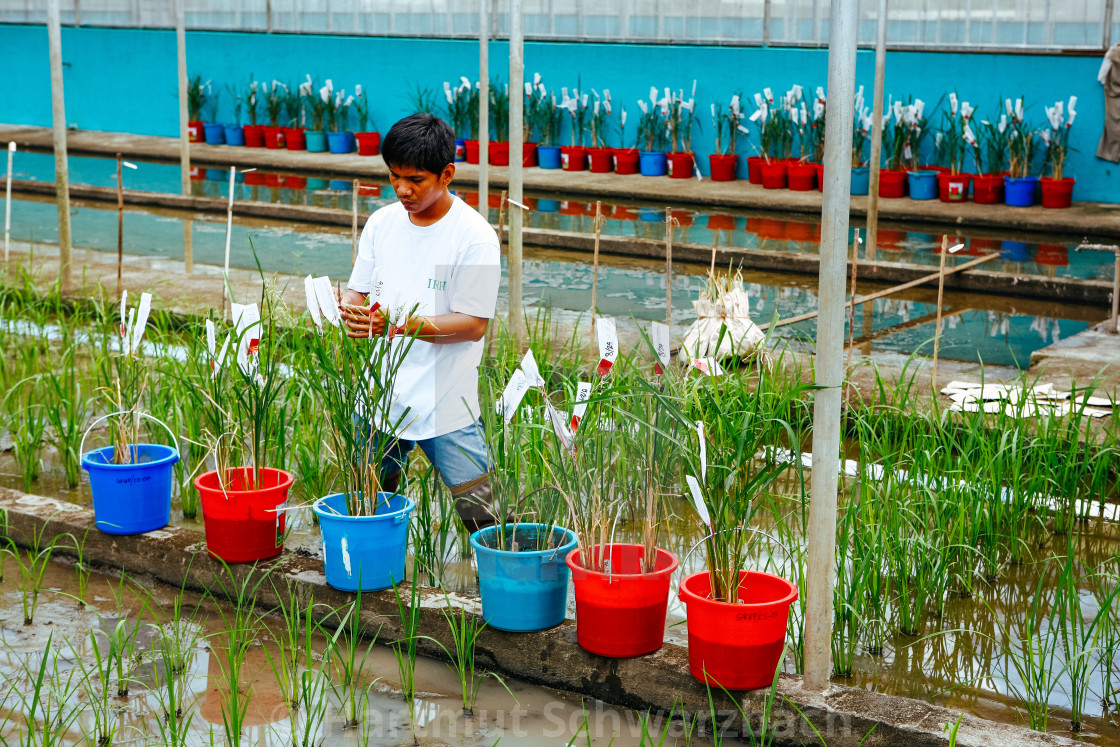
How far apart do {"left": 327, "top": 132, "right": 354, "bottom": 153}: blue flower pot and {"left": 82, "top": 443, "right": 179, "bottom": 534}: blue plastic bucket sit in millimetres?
12810

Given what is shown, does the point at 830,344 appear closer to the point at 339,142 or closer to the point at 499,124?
the point at 499,124

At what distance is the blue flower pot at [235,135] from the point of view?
16500 mm

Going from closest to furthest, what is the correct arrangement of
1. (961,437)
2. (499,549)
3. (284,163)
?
(499,549) < (961,437) < (284,163)

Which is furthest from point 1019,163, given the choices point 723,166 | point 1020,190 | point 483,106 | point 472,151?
point 483,106

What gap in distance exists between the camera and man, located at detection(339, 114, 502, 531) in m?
2.73

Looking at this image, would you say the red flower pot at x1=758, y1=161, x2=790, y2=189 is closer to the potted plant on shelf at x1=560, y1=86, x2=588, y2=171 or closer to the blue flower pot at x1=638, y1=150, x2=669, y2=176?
the blue flower pot at x1=638, y1=150, x2=669, y2=176

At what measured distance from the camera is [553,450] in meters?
2.61

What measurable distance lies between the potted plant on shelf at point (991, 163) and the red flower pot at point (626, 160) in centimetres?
378

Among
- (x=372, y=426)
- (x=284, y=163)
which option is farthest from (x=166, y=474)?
(x=284, y=163)

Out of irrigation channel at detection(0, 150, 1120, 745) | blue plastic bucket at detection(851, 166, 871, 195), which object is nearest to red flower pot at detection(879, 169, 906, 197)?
blue plastic bucket at detection(851, 166, 871, 195)

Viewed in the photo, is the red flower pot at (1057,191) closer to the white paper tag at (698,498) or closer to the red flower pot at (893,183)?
the red flower pot at (893,183)

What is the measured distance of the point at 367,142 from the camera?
15320mm

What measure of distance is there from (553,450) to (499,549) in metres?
0.25

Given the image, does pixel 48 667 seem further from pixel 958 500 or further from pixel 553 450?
pixel 958 500
